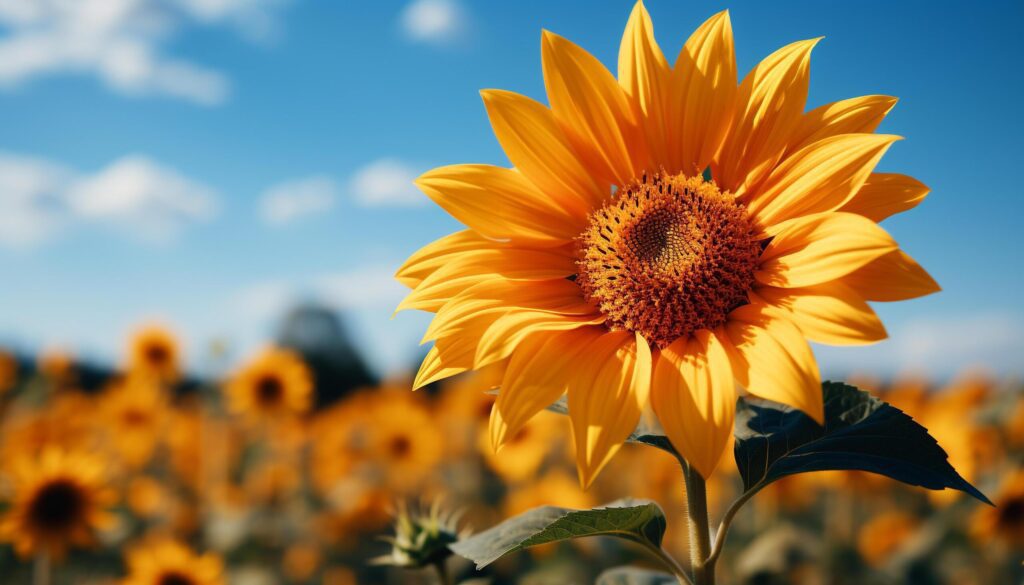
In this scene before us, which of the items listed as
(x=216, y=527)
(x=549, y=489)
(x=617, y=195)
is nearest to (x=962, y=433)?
(x=549, y=489)

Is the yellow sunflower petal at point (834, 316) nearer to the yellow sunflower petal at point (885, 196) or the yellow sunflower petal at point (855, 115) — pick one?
the yellow sunflower petal at point (885, 196)

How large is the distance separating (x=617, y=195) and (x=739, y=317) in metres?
0.41

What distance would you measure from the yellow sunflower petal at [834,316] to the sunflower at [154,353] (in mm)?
8447

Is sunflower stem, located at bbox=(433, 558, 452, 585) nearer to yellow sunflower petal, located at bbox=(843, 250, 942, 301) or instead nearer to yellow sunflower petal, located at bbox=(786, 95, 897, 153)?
yellow sunflower petal, located at bbox=(843, 250, 942, 301)

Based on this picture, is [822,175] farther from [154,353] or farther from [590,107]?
[154,353]

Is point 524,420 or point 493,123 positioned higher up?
point 493,123

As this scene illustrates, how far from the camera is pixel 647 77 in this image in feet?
5.13

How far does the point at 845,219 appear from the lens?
1271 millimetres

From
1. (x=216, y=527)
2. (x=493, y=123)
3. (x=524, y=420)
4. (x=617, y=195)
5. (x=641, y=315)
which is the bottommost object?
(x=216, y=527)

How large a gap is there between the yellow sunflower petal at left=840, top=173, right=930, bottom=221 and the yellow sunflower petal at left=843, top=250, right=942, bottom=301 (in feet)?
0.42

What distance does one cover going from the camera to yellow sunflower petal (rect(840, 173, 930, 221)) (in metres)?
1.36

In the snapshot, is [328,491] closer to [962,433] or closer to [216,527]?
[216,527]

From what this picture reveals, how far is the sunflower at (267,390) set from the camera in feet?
23.8

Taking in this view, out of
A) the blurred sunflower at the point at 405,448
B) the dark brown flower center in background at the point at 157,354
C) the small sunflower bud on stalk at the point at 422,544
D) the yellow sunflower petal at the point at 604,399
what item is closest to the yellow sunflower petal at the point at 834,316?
the yellow sunflower petal at the point at 604,399
